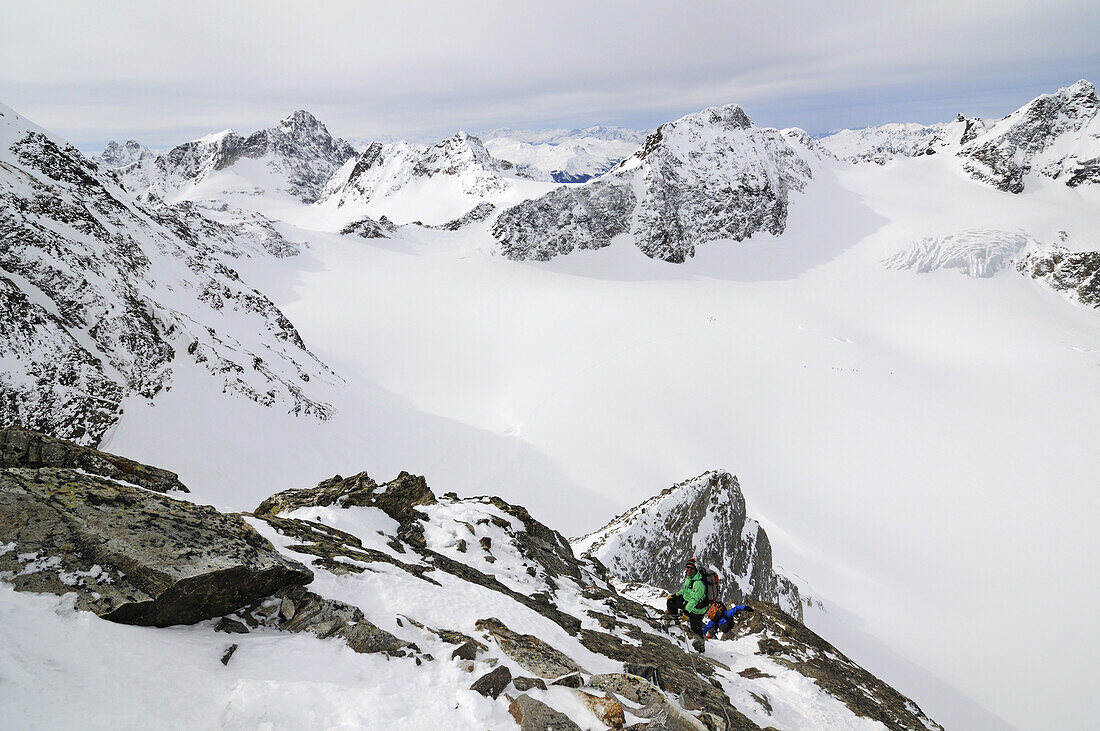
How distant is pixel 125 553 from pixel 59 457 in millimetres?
2773

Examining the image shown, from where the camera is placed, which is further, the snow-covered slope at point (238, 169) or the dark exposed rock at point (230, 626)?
the snow-covered slope at point (238, 169)

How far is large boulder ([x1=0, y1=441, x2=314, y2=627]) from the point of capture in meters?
4.54

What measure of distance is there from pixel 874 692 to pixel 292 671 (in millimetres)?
9757

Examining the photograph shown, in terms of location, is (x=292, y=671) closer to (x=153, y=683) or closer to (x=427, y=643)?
(x=153, y=683)

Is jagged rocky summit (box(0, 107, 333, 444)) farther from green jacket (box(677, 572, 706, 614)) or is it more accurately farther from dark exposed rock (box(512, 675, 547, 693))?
green jacket (box(677, 572, 706, 614))

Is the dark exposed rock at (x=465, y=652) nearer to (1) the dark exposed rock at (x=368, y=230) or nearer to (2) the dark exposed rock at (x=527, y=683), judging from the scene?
(2) the dark exposed rock at (x=527, y=683)

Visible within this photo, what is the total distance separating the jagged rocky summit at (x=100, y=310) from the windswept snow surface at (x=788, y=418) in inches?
51.6

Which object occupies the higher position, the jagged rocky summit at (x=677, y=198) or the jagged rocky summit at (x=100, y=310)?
the jagged rocky summit at (x=677, y=198)

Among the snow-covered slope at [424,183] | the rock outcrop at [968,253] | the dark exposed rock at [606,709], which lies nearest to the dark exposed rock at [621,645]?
the dark exposed rock at [606,709]

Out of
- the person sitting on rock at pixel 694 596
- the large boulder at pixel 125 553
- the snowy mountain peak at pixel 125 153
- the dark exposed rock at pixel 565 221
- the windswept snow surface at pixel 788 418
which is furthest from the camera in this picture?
the snowy mountain peak at pixel 125 153

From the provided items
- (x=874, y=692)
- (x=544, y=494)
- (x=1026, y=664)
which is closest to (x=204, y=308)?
(x=544, y=494)

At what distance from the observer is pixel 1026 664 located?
1470cm

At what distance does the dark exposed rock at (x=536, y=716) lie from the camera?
185 inches

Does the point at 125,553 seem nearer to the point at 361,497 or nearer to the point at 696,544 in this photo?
the point at 361,497
